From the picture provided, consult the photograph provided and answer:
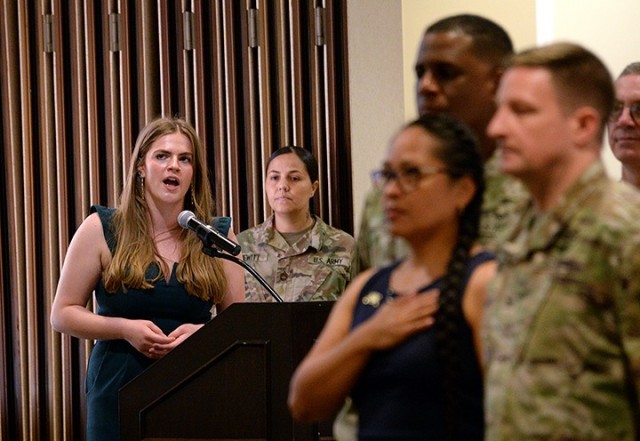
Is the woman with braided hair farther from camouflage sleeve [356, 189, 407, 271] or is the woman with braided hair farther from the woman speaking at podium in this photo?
the woman speaking at podium

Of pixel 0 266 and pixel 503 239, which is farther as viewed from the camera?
pixel 0 266

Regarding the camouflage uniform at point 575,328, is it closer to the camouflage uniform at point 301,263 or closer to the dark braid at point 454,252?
the dark braid at point 454,252

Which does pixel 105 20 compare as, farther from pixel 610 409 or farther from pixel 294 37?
pixel 610 409

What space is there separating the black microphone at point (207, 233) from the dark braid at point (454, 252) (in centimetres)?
184

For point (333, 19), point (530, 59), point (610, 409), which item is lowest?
point (610, 409)

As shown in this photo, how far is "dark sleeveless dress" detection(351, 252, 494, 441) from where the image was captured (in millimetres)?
1703

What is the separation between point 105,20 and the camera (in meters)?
5.84

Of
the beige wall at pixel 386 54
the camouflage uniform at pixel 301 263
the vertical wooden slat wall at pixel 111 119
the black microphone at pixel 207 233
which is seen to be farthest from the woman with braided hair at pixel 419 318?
the vertical wooden slat wall at pixel 111 119

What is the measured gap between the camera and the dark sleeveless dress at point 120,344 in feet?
12.4

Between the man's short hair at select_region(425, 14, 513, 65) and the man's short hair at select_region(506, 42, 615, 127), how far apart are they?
0.42 meters

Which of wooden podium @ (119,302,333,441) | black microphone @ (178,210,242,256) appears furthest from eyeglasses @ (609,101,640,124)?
black microphone @ (178,210,242,256)

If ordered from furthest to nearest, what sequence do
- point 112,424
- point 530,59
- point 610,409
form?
point 112,424 < point 530,59 < point 610,409

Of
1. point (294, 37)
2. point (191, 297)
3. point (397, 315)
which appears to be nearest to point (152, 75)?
point (294, 37)

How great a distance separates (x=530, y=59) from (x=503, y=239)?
0.26 meters
